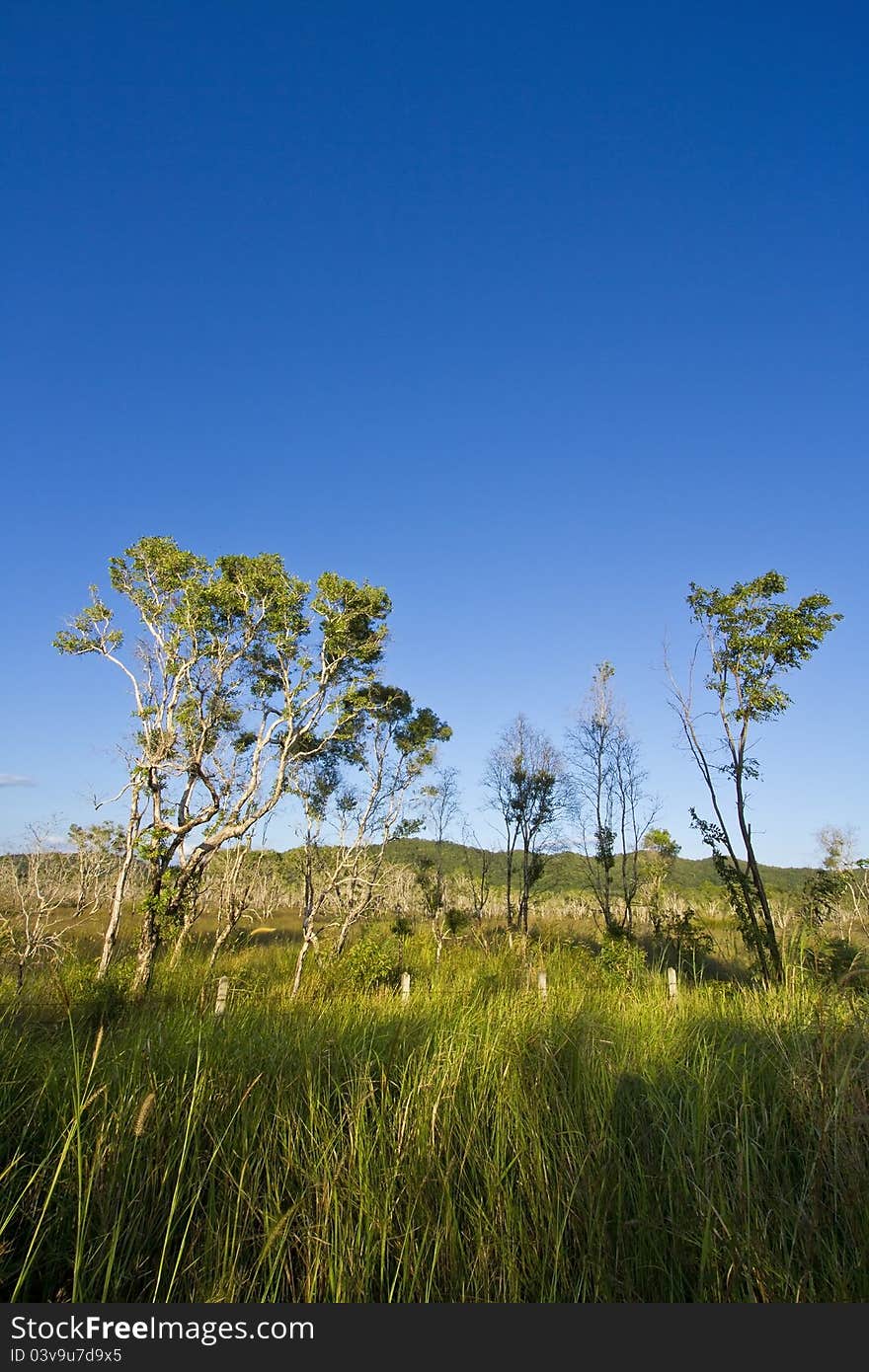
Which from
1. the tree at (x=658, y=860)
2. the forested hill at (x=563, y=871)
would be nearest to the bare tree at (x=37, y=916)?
the tree at (x=658, y=860)

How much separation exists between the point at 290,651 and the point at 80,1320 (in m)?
13.6

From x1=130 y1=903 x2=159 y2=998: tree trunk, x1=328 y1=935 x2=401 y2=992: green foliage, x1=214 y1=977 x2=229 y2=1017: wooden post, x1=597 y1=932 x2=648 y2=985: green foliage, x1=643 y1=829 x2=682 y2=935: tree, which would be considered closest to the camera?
x1=214 y1=977 x2=229 y2=1017: wooden post

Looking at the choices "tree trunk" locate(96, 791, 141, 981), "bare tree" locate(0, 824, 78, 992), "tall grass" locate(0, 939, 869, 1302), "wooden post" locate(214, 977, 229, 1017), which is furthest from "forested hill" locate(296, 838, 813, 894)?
"tall grass" locate(0, 939, 869, 1302)

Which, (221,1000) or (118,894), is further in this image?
(118,894)

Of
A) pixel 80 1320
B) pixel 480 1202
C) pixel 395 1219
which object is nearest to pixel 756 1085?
pixel 480 1202

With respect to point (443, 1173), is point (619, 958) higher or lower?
lower

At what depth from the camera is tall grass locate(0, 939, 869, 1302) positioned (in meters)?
2.29

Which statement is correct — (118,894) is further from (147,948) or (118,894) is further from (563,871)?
(563,871)

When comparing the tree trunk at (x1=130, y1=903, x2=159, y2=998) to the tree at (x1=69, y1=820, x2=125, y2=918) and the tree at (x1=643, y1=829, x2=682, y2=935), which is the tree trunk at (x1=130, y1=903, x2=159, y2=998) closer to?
the tree at (x1=69, y1=820, x2=125, y2=918)

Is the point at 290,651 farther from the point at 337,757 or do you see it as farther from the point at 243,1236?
the point at 243,1236

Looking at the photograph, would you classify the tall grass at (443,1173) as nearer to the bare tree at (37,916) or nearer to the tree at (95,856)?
the bare tree at (37,916)

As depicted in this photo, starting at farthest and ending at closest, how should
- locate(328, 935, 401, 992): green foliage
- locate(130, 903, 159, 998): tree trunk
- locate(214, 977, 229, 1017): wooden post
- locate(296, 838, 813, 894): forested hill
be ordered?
1. locate(296, 838, 813, 894): forested hill
2. locate(328, 935, 401, 992): green foliage
3. locate(130, 903, 159, 998): tree trunk
4. locate(214, 977, 229, 1017): wooden post

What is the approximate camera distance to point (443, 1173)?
2.83 meters

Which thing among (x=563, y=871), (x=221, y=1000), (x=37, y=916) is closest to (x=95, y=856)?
(x=37, y=916)
